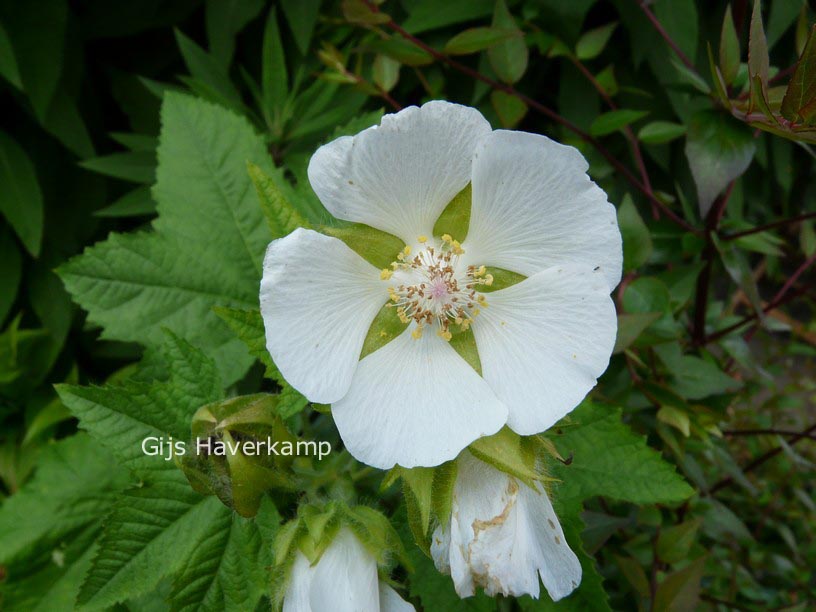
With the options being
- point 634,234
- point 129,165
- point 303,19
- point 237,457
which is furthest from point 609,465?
point 129,165

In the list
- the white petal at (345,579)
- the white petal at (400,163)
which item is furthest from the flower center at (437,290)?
the white petal at (345,579)

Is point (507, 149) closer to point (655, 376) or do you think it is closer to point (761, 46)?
point (761, 46)

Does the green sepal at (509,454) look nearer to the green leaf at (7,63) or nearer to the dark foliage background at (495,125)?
the dark foliage background at (495,125)

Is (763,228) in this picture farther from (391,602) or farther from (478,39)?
(391,602)

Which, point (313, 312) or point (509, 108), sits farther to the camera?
point (509, 108)

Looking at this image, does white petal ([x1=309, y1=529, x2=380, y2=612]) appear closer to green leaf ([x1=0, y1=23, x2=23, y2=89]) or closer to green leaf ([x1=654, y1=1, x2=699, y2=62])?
green leaf ([x1=0, y1=23, x2=23, y2=89])

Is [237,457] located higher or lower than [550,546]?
higher

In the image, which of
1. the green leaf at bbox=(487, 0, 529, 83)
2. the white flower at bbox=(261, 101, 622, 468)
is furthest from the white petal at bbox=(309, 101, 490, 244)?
the green leaf at bbox=(487, 0, 529, 83)

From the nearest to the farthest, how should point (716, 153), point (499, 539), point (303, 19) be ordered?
point (499, 539), point (716, 153), point (303, 19)

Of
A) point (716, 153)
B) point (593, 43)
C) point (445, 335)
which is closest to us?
point (445, 335)
